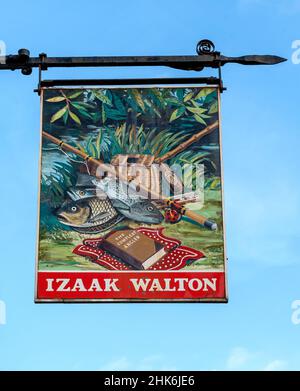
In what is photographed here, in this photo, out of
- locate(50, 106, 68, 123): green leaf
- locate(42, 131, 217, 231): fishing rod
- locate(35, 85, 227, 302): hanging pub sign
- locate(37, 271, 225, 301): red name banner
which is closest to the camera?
locate(37, 271, 225, 301): red name banner

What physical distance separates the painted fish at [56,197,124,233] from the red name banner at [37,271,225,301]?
69cm

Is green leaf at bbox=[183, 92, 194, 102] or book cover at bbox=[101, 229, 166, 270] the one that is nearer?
book cover at bbox=[101, 229, 166, 270]

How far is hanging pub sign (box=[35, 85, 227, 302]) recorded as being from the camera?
14.2 m

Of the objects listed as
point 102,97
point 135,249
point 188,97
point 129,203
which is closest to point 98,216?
point 129,203

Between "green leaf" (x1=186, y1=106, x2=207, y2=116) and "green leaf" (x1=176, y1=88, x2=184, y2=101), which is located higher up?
"green leaf" (x1=176, y1=88, x2=184, y2=101)

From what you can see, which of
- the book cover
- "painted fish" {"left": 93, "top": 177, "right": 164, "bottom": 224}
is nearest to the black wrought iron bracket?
"painted fish" {"left": 93, "top": 177, "right": 164, "bottom": 224}

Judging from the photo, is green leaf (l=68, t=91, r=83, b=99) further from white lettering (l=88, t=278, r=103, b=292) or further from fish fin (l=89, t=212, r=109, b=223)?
white lettering (l=88, t=278, r=103, b=292)

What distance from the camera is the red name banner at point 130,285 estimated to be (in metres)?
14.0

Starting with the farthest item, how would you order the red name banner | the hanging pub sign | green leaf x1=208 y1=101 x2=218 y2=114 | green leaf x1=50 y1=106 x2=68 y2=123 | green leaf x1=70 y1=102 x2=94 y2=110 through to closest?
green leaf x1=70 y1=102 x2=94 y2=110 < green leaf x1=208 y1=101 x2=218 y2=114 < green leaf x1=50 y1=106 x2=68 y2=123 < the hanging pub sign < the red name banner

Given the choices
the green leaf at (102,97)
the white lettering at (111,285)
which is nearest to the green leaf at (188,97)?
the green leaf at (102,97)

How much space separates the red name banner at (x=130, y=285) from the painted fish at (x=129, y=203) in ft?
2.73

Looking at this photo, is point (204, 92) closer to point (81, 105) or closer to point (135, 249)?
point (81, 105)

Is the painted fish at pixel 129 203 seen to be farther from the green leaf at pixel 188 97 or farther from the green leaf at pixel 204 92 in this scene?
the green leaf at pixel 204 92

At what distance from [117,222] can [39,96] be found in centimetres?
210
